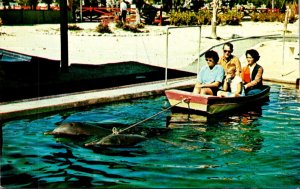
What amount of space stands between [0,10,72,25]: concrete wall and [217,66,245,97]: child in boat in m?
23.3

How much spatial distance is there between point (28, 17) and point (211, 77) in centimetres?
2399

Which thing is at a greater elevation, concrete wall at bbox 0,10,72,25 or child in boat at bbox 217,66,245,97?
concrete wall at bbox 0,10,72,25

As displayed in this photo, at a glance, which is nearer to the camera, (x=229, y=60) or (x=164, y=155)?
(x=164, y=155)

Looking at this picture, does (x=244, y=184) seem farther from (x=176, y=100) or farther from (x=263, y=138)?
(x=176, y=100)

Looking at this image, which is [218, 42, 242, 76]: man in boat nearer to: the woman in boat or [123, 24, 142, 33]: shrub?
the woman in boat

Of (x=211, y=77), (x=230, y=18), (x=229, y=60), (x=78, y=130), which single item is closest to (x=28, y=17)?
(x=230, y=18)

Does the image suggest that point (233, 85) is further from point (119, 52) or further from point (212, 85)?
point (119, 52)

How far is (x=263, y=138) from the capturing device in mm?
10102

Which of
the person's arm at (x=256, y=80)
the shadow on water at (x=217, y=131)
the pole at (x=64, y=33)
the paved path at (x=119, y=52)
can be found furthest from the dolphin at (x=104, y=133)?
the pole at (x=64, y=33)

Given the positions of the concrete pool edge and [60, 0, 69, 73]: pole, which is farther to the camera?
[60, 0, 69, 73]: pole

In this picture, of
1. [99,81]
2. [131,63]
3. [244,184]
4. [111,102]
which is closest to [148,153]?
[244,184]

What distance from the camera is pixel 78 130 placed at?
954 cm

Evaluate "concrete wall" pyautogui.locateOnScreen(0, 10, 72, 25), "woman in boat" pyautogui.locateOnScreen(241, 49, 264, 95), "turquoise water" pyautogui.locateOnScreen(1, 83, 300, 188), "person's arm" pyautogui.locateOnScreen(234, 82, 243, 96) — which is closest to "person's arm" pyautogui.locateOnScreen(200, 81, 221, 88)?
"person's arm" pyautogui.locateOnScreen(234, 82, 243, 96)

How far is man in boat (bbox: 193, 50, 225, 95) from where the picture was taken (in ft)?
38.6
